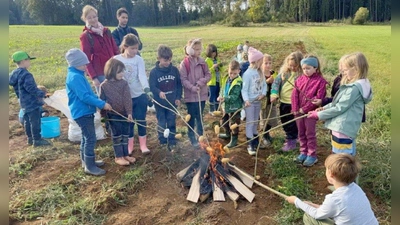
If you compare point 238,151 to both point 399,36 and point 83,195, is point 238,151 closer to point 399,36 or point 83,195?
point 83,195

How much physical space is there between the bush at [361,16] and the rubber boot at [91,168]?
5118 cm

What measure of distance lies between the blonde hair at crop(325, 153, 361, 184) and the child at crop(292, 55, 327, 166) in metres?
1.80

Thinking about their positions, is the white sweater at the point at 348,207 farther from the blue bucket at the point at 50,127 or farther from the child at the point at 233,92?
the blue bucket at the point at 50,127

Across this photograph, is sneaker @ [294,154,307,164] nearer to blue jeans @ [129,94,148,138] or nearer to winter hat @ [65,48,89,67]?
blue jeans @ [129,94,148,138]

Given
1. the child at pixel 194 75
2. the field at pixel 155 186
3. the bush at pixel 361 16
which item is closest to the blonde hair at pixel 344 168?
the field at pixel 155 186

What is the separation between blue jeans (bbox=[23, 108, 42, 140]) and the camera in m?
5.50

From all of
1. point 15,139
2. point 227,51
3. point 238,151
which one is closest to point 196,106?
point 238,151

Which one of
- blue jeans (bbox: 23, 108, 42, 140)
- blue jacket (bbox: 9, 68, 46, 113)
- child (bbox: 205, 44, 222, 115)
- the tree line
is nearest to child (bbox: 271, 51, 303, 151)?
child (bbox: 205, 44, 222, 115)

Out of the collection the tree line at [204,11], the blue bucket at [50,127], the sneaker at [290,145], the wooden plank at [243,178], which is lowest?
the wooden plank at [243,178]

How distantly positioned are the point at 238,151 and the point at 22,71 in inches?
143

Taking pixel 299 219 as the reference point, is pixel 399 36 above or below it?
above

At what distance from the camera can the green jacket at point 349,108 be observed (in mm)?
3711

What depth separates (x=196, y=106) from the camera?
5473 mm

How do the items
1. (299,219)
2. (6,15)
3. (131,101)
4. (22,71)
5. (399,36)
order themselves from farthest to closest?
(22,71), (131,101), (299,219), (399,36), (6,15)
